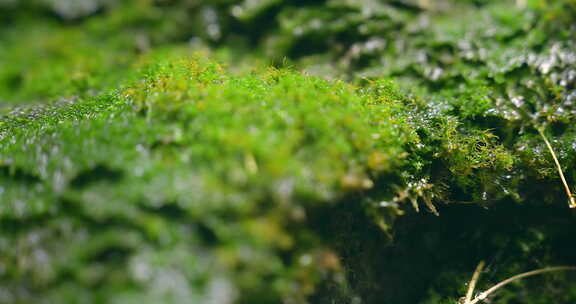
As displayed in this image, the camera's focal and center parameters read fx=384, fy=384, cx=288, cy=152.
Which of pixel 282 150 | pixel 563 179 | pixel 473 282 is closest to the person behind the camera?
pixel 282 150

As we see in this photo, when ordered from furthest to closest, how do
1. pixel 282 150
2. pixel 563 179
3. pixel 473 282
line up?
pixel 473 282
pixel 563 179
pixel 282 150

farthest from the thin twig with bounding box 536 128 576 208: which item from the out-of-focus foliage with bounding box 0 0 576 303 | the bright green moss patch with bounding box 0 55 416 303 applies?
the bright green moss patch with bounding box 0 55 416 303

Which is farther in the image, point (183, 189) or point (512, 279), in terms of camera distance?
point (512, 279)

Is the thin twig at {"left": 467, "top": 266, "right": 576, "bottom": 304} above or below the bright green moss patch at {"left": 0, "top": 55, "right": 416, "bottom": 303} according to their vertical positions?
below

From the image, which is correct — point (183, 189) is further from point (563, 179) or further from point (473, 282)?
point (563, 179)

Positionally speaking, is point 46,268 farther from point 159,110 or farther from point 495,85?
point 495,85

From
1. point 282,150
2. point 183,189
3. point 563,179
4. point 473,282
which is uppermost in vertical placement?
point 282,150

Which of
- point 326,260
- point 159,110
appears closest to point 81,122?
point 159,110

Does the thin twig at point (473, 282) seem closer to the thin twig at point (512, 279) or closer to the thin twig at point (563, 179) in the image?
the thin twig at point (512, 279)

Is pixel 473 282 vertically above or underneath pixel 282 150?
underneath

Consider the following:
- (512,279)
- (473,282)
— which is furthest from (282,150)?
(512,279)

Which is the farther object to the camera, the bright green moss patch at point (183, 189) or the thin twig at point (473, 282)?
the thin twig at point (473, 282)

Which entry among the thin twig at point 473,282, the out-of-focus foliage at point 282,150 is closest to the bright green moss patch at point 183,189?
the out-of-focus foliage at point 282,150

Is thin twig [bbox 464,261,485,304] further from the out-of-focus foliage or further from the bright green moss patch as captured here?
the bright green moss patch
